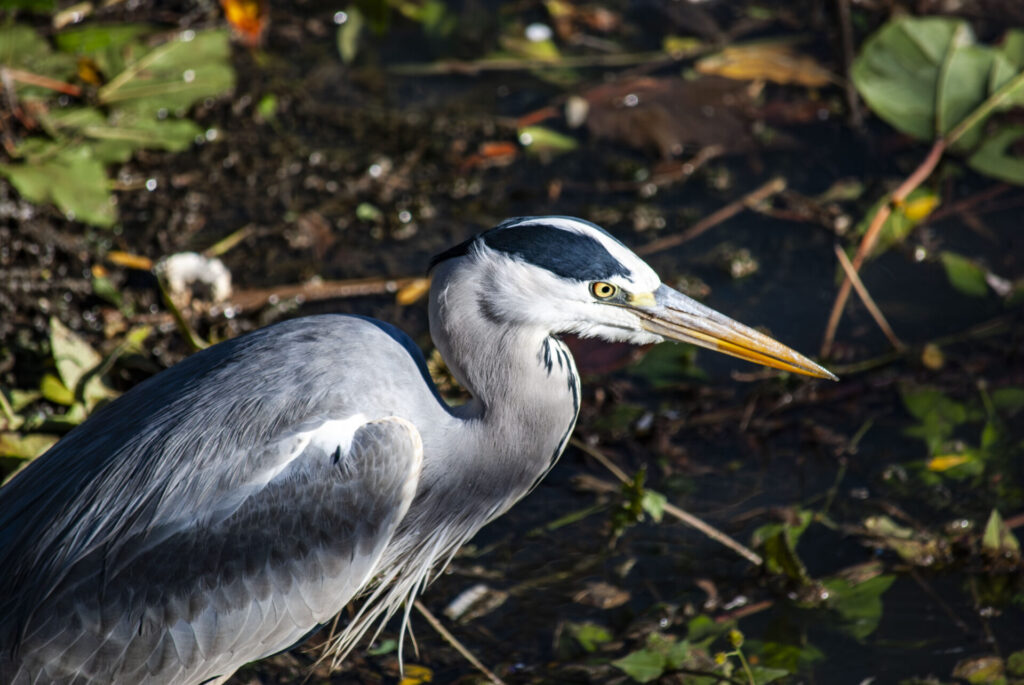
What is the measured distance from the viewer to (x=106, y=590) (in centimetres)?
246

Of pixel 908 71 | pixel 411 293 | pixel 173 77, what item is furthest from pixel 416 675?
pixel 908 71

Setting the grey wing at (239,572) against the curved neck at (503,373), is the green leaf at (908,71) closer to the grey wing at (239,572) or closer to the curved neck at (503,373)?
the curved neck at (503,373)

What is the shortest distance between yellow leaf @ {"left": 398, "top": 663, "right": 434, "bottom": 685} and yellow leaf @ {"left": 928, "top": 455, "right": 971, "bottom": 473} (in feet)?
5.86

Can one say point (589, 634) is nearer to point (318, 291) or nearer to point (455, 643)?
point (455, 643)

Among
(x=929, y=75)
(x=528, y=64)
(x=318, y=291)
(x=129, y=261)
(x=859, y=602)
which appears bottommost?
(x=859, y=602)

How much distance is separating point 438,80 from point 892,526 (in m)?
3.17

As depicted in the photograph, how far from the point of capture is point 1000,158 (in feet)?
15.2

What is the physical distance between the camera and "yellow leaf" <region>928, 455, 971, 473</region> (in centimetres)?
361

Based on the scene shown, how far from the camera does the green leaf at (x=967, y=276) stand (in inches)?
165

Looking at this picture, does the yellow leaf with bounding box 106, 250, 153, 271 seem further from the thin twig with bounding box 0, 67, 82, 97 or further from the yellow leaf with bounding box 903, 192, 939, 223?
the yellow leaf with bounding box 903, 192, 939, 223

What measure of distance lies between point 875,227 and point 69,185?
3114mm

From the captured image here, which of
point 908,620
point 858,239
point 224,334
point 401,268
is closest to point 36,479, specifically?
point 224,334

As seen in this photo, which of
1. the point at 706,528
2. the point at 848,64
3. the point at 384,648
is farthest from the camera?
the point at 848,64

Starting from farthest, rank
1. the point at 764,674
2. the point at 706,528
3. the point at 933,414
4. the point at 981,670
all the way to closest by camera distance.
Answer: the point at 933,414 → the point at 706,528 → the point at 981,670 → the point at 764,674
